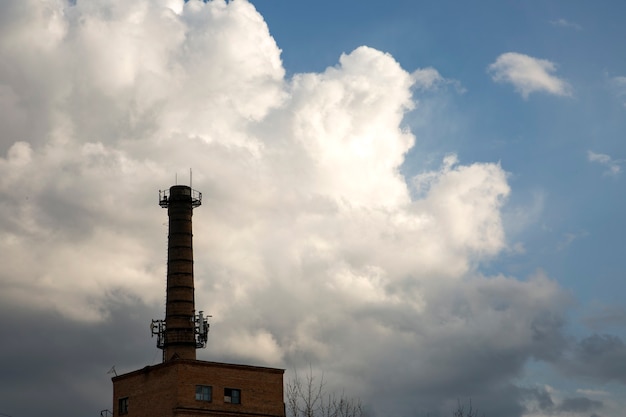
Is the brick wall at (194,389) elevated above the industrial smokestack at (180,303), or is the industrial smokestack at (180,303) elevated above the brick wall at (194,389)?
the industrial smokestack at (180,303)

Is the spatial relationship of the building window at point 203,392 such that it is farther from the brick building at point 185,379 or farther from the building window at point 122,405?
the building window at point 122,405

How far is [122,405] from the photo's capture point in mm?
57469

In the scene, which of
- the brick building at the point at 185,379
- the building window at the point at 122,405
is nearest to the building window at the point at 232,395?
the brick building at the point at 185,379

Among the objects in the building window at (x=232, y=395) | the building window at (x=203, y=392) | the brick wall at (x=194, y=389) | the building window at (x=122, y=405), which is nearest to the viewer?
the brick wall at (x=194, y=389)

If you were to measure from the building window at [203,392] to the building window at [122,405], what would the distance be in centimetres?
544

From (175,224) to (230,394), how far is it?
13.9 meters

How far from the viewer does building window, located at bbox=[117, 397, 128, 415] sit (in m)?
57.1

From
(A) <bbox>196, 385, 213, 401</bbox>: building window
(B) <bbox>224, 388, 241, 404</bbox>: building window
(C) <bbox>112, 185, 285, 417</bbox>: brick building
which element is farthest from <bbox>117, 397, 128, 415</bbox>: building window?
(B) <bbox>224, 388, 241, 404</bbox>: building window

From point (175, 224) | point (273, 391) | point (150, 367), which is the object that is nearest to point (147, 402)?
point (150, 367)

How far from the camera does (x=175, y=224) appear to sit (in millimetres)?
64688

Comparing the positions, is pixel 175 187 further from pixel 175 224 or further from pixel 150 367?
pixel 150 367

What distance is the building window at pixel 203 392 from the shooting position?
178 ft

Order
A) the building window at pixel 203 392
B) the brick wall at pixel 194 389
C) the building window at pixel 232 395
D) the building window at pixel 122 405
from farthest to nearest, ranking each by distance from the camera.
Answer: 1. the building window at pixel 122 405
2. the building window at pixel 232 395
3. the building window at pixel 203 392
4. the brick wall at pixel 194 389

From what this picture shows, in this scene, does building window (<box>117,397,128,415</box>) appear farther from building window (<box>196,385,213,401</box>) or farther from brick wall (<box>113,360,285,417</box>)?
building window (<box>196,385,213,401</box>)
